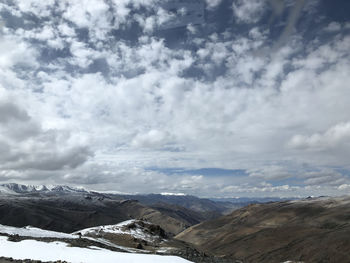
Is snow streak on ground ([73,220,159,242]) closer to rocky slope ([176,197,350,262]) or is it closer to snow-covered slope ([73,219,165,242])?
snow-covered slope ([73,219,165,242])

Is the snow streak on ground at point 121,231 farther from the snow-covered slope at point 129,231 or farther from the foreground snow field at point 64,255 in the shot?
the foreground snow field at point 64,255

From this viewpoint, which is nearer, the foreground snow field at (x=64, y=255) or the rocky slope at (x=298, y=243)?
the foreground snow field at (x=64, y=255)

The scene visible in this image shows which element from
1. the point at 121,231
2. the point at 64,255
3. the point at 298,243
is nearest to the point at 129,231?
the point at 121,231

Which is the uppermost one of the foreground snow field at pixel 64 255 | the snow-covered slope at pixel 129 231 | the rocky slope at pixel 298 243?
the foreground snow field at pixel 64 255

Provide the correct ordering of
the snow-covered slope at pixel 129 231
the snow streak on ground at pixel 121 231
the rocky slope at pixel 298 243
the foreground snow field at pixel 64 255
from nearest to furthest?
the foreground snow field at pixel 64 255 → the snow-covered slope at pixel 129 231 → the snow streak on ground at pixel 121 231 → the rocky slope at pixel 298 243

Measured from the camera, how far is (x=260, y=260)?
113m

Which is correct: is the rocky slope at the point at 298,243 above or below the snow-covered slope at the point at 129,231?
below

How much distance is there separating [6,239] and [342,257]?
323ft

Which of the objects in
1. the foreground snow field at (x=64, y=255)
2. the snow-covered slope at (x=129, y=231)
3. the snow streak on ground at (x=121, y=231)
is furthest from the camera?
the snow streak on ground at (x=121, y=231)

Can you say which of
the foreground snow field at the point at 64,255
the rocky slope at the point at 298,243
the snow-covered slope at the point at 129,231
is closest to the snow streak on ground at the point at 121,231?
the snow-covered slope at the point at 129,231

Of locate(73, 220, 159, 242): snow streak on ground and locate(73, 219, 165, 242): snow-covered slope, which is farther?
locate(73, 220, 159, 242): snow streak on ground

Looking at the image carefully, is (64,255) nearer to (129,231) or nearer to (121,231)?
(121,231)

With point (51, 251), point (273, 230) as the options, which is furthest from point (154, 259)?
point (273, 230)

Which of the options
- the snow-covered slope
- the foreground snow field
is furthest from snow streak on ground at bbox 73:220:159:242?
the foreground snow field
